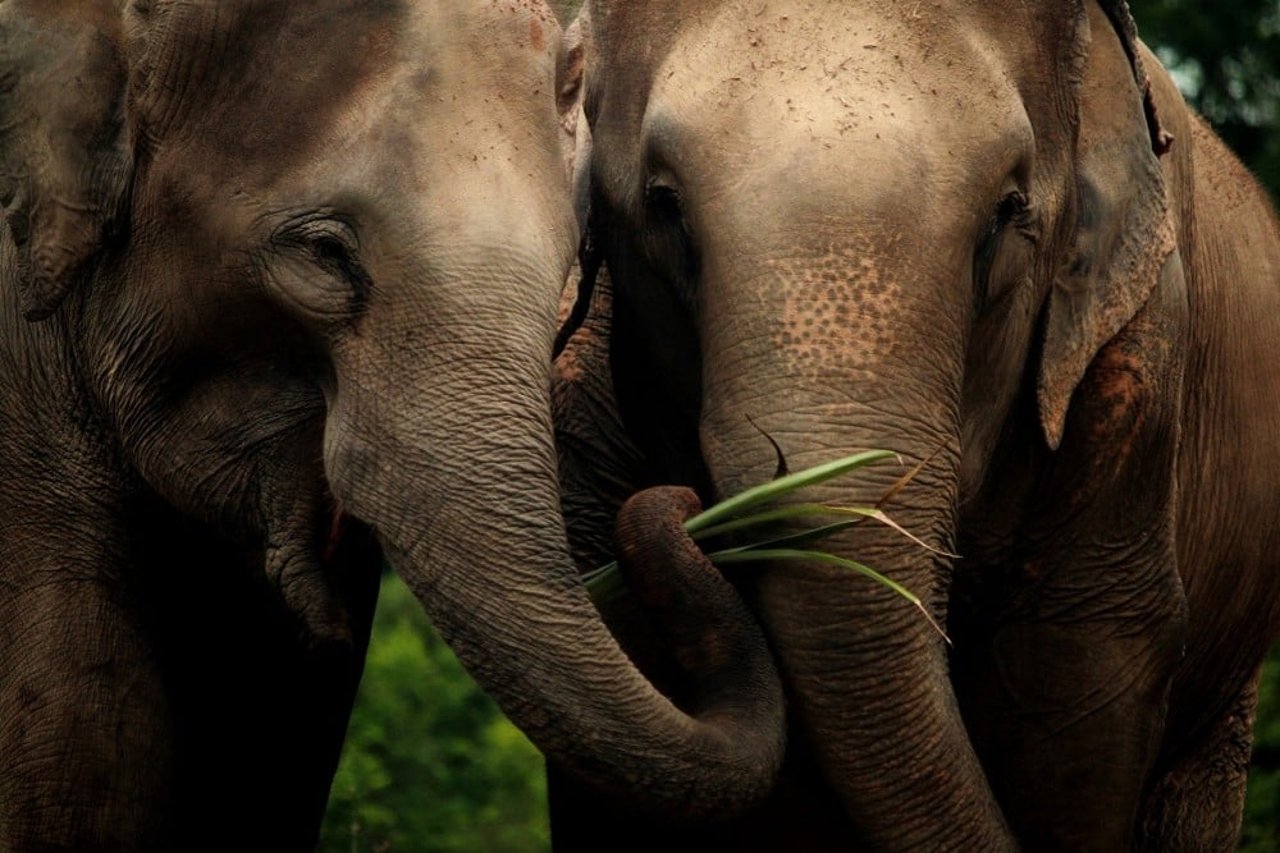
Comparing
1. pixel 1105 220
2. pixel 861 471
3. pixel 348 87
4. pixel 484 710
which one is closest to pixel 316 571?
pixel 348 87

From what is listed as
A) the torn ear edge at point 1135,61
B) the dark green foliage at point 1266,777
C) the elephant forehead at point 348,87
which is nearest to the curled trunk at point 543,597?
the elephant forehead at point 348,87

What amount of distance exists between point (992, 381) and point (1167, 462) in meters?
0.58

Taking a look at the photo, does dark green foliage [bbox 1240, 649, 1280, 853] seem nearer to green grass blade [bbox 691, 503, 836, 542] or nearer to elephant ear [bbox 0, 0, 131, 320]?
green grass blade [bbox 691, 503, 836, 542]

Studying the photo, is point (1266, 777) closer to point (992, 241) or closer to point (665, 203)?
point (992, 241)

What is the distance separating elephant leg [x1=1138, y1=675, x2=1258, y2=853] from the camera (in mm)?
6766

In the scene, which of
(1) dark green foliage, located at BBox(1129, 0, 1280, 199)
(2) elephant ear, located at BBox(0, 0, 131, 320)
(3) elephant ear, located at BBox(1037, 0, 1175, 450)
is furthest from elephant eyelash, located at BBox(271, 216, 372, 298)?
(1) dark green foliage, located at BBox(1129, 0, 1280, 199)

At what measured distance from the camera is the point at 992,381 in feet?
16.8

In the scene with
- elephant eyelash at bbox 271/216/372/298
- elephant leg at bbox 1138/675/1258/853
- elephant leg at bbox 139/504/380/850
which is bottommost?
elephant leg at bbox 1138/675/1258/853

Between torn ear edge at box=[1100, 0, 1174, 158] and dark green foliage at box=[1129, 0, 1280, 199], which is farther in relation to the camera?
dark green foliage at box=[1129, 0, 1280, 199]

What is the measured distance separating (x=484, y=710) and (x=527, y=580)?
6.67 meters

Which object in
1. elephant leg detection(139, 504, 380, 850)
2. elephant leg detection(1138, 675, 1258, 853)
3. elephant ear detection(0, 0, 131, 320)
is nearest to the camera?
elephant ear detection(0, 0, 131, 320)

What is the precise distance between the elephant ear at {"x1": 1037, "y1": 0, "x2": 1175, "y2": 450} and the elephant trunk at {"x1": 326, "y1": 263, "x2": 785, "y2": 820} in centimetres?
94

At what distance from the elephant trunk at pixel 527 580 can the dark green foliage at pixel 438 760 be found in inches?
172

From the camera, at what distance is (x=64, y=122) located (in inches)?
193
